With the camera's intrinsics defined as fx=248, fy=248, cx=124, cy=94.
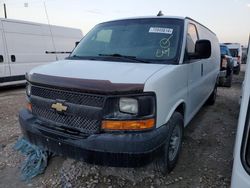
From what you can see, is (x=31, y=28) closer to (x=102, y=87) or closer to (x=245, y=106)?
(x=102, y=87)

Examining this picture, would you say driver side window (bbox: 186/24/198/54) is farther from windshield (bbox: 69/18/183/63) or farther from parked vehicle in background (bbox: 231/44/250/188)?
parked vehicle in background (bbox: 231/44/250/188)

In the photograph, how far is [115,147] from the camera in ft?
7.67

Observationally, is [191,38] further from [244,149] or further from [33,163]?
[33,163]

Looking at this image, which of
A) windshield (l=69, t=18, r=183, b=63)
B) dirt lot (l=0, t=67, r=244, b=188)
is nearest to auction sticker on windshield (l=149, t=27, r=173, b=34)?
windshield (l=69, t=18, r=183, b=63)

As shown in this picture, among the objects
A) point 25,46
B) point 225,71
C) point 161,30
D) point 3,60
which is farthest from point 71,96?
point 225,71

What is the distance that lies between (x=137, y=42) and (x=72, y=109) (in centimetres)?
140

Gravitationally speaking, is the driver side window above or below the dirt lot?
above

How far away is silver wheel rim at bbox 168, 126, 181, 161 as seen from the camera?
306 cm

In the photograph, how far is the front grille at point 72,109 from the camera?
2.41 metres

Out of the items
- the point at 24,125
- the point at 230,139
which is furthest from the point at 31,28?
the point at 230,139

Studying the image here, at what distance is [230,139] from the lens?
4.36 metres

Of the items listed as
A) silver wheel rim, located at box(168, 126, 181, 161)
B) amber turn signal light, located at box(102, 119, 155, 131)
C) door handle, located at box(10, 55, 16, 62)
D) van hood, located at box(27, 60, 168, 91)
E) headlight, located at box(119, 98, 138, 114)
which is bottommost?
silver wheel rim, located at box(168, 126, 181, 161)

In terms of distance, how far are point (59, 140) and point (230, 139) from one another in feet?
10.2

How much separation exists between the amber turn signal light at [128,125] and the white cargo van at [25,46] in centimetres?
690
